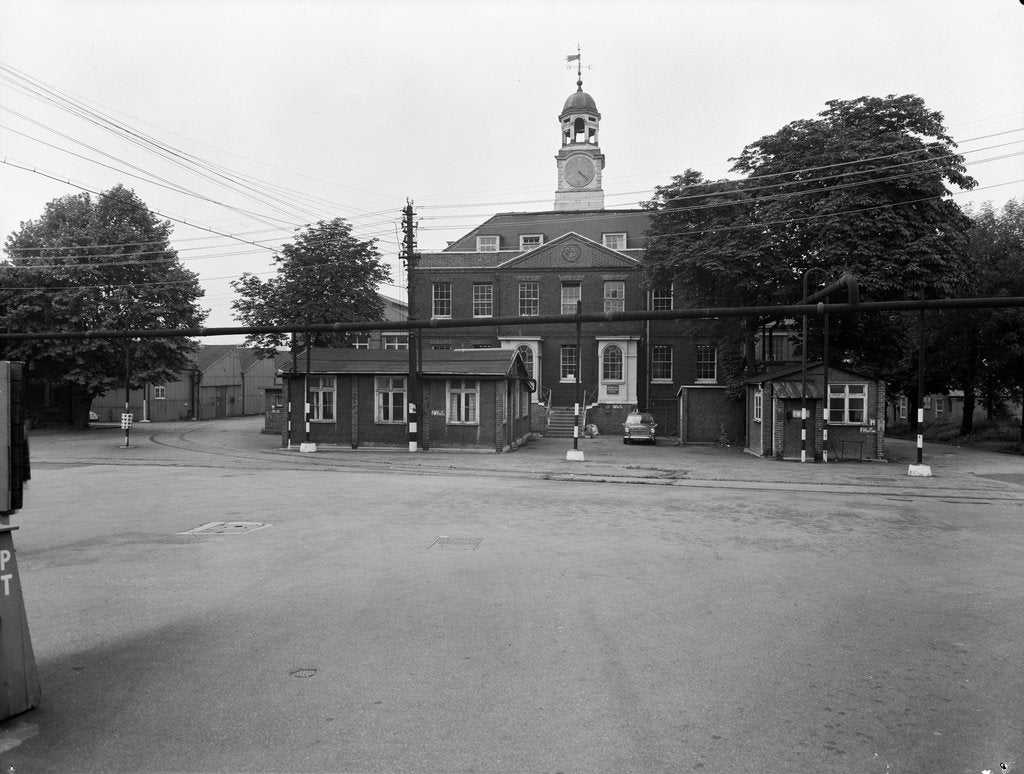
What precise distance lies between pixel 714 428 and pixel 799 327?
7.00 m

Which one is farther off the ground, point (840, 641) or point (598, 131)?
point (598, 131)

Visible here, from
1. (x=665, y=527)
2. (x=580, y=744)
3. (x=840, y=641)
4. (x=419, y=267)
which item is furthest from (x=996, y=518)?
(x=419, y=267)

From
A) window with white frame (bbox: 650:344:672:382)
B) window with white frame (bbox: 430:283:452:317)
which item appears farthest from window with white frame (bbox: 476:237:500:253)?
window with white frame (bbox: 650:344:672:382)

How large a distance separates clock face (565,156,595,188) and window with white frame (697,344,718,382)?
24889mm

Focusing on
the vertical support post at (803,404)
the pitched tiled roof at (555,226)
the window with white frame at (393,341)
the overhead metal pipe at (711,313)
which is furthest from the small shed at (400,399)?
the pitched tiled roof at (555,226)

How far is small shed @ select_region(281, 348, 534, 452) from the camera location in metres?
32.3

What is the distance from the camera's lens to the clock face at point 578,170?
66.9 meters

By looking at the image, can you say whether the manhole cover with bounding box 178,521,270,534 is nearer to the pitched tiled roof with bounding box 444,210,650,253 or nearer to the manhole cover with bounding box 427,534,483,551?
the manhole cover with bounding box 427,534,483,551

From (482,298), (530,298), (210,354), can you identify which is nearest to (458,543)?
(530,298)

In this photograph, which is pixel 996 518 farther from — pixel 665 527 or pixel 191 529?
pixel 191 529

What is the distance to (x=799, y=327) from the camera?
3609cm

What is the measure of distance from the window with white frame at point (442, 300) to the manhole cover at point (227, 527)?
3855 cm

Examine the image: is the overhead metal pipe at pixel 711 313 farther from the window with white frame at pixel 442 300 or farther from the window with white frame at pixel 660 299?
the window with white frame at pixel 442 300

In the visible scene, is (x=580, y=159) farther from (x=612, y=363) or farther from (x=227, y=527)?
(x=227, y=527)
